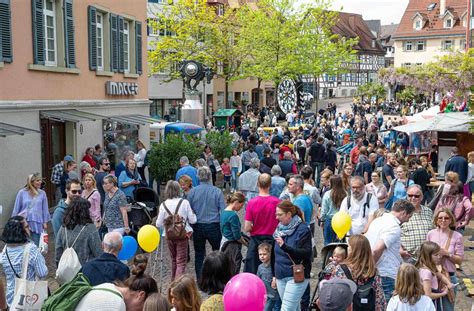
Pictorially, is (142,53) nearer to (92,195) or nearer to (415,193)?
(92,195)

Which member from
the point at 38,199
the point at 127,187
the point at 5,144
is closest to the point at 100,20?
the point at 5,144

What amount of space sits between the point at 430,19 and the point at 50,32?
60.9 meters

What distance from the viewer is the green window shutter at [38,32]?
46.8 feet

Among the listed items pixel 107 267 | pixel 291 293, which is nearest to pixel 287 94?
pixel 291 293

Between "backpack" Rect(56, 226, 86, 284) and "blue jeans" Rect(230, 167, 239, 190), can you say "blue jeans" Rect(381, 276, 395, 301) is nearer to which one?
"backpack" Rect(56, 226, 86, 284)

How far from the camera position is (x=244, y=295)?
4.47m

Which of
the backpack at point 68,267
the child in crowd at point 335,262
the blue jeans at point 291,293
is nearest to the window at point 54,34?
the backpack at point 68,267

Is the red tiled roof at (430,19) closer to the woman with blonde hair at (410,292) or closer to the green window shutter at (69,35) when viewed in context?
the green window shutter at (69,35)

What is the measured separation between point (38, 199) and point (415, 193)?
5465 mm

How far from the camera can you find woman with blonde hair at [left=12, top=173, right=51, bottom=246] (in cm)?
931

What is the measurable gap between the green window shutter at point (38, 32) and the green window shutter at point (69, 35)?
1.23 metres

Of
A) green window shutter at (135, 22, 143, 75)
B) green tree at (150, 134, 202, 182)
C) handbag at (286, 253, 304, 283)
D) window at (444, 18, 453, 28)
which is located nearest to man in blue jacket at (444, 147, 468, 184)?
green tree at (150, 134, 202, 182)

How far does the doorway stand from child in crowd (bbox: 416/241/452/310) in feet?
36.5

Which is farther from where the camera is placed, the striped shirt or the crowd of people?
the striped shirt
